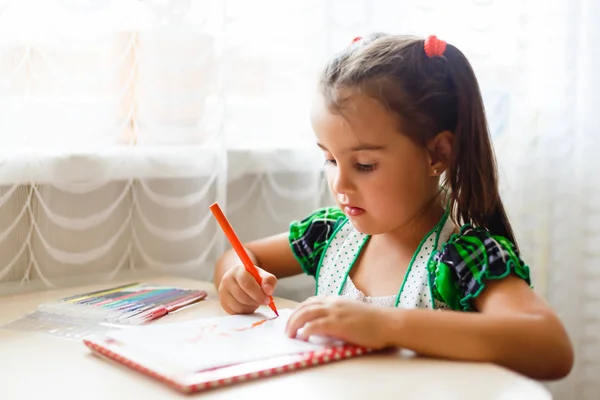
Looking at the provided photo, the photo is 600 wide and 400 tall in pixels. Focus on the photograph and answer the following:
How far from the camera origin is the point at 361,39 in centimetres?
102

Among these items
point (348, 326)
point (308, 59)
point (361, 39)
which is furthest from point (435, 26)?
point (348, 326)

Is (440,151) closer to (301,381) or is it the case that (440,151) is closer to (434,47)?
(434,47)

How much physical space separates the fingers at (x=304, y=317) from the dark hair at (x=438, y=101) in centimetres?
27

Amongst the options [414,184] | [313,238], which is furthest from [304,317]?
[313,238]

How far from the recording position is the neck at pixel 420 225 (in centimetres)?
100

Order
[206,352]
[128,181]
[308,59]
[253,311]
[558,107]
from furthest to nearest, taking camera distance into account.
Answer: [558,107]
[308,59]
[128,181]
[253,311]
[206,352]

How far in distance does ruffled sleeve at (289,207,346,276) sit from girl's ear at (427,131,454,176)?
205 millimetres

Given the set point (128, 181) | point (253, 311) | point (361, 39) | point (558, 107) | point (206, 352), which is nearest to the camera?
point (206, 352)

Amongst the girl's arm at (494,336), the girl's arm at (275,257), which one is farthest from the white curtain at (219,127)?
the girl's arm at (494,336)

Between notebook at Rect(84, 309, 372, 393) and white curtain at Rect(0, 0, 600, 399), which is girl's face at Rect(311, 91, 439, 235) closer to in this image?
notebook at Rect(84, 309, 372, 393)

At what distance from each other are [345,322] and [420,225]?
0.30 m

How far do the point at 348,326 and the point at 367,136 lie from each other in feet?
0.86

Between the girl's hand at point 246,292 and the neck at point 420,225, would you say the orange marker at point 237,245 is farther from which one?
the neck at point 420,225

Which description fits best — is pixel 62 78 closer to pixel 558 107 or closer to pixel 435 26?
pixel 435 26
